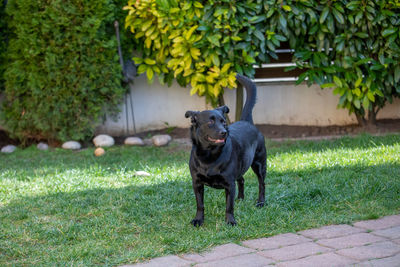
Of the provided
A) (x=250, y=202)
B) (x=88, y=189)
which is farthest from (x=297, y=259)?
(x=88, y=189)

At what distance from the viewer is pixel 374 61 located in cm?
711

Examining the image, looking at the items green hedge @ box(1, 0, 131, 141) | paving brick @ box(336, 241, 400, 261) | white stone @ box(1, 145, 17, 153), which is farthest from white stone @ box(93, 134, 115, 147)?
paving brick @ box(336, 241, 400, 261)

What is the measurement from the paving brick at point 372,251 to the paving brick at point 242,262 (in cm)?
50

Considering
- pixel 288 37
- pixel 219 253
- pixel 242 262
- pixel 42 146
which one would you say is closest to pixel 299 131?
pixel 288 37

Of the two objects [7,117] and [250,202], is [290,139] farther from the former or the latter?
[7,117]

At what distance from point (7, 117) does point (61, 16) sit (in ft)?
6.18

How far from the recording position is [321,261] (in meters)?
2.94

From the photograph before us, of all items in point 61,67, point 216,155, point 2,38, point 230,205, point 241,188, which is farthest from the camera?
point 2,38

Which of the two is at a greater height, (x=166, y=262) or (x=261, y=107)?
(x=261, y=107)

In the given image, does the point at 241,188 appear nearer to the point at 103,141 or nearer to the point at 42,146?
the point at 103,141

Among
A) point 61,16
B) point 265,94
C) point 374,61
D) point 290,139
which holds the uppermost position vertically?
point 61,16

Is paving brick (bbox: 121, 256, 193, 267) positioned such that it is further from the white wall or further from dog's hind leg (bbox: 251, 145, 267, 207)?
the white wall

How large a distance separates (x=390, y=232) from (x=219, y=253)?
1.24 meters

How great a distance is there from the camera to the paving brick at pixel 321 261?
2894mm
